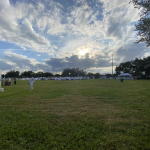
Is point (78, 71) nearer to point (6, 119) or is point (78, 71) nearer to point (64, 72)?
point (64, 72)

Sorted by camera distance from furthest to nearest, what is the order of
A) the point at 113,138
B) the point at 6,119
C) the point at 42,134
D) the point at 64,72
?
the point at 64,72 < the point at 6,119 < the point at 42,134 < the point at 113,138

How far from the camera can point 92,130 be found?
11.1ft

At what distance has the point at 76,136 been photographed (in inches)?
121

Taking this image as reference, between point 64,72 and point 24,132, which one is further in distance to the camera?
point 64,72

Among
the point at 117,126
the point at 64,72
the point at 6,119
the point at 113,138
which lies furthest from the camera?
the point at 64,72

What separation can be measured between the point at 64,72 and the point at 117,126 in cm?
10431

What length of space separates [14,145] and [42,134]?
76 cm

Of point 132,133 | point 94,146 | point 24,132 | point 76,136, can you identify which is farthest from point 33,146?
point 132,133

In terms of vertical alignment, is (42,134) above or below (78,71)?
below

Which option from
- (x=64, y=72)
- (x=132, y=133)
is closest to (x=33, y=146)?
(x=132, y=133)

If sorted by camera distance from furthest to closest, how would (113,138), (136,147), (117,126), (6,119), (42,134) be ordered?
1. (6,119)
2. (117,126)
3. (42,134)
4. (113,138)
5. (136,147)

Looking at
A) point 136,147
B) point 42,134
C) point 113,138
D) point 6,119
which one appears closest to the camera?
point 136,147

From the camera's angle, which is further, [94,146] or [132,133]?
[132,133]

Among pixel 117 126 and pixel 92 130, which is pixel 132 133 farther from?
A: pixel 92 130
